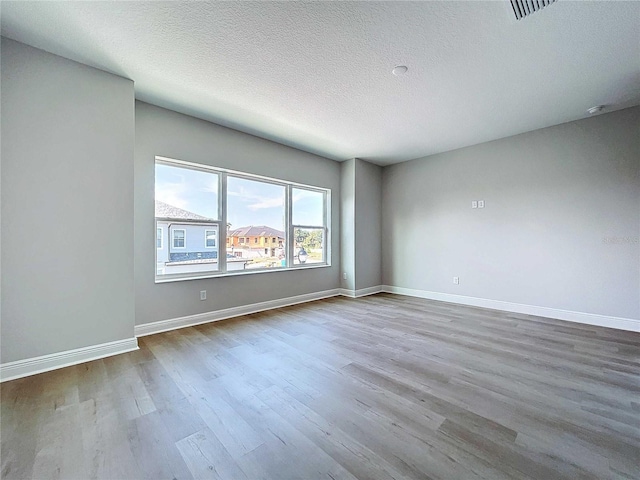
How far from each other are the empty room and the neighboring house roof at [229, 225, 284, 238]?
53 millimetres

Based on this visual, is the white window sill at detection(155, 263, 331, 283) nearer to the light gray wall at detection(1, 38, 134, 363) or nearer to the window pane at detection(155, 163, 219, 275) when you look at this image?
the window pane at detection(155, 163, 219, 275)

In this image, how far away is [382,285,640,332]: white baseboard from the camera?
330 cm

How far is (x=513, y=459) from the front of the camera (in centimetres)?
133

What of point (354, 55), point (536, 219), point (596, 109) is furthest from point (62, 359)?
point (596, 109)

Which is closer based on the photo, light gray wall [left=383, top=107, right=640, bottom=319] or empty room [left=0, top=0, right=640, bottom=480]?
empty room [left=0, top=0, right=640, bottom=480]

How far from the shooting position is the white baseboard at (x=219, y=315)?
3.13 metres

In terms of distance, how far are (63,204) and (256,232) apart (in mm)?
2288

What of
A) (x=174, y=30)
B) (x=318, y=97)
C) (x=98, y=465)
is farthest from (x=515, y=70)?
(x=98, y=465)

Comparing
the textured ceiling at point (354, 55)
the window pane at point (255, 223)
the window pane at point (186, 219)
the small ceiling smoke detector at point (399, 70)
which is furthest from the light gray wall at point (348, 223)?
the small ceiling smoke detector at point (399, 70)

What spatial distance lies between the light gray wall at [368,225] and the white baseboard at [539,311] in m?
0.82

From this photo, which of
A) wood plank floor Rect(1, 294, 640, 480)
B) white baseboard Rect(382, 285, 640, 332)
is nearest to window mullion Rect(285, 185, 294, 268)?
wood plank floor Rect(1, 294, 640, 480)

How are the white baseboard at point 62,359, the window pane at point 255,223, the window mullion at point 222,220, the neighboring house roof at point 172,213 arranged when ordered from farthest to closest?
the window pane at point 255,223, the window mullion at point 222,220, the neighboring house roof at point 172,213, the white baseboard at point 62,359

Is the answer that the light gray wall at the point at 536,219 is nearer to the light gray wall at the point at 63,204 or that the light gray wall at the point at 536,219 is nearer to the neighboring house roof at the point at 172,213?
the neighboring house roof at the point at 172,213

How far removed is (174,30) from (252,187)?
233 cm
